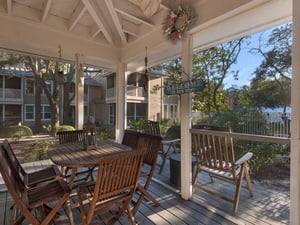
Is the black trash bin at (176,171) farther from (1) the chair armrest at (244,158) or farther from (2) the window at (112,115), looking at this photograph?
(2) the window at (112,115)

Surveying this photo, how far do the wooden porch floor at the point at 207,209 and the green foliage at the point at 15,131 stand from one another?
86cm

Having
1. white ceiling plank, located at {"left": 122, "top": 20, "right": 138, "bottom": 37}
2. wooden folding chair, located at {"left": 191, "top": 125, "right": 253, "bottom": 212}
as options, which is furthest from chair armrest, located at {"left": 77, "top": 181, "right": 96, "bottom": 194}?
white ceiling plank, located at {"left": 122, "top": 20, "right": 138, "bottom": 37}

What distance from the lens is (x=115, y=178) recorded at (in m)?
1.73

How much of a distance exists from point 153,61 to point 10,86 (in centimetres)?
287

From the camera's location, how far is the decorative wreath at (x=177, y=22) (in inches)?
101

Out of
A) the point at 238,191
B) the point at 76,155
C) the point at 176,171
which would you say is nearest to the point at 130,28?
the point at 76,155

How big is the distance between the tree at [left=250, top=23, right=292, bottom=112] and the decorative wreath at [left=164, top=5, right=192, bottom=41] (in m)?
0.99

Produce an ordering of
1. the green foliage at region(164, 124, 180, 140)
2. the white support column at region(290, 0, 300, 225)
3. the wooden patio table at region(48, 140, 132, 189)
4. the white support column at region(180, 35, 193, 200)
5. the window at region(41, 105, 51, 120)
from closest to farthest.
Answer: the white support column at region(290, 0, 300, 225)
the wooden patio table at region(48, 140, 132, 189)
the white support column at region(180, 35, 193, 200)
the green foliage at region(164, 124, 180, 140)
the window at region(41, 105, 51, 120)

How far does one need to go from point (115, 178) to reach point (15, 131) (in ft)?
8.95

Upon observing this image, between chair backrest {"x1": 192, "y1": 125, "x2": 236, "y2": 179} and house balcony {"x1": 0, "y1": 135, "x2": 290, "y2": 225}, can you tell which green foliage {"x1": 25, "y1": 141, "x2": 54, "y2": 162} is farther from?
chair backrest {"x1": 192, "y1": 125, "x2": 236, "y2": 179}

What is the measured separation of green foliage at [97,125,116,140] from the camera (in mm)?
4679

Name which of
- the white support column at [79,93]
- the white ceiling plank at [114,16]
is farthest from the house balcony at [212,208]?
the white ceiling plank at [114,16]

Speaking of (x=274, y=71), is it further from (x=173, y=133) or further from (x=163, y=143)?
Answer: (x=163, y=143)

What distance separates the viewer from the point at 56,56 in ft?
12.5
